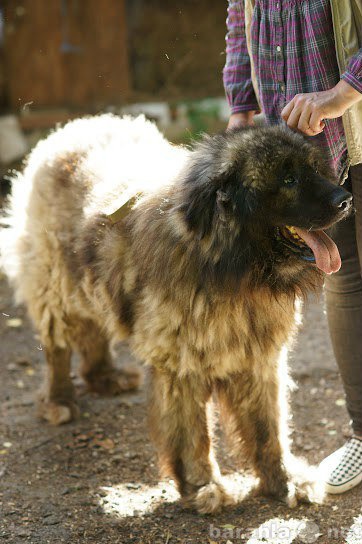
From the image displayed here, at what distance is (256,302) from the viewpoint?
9.18 ft

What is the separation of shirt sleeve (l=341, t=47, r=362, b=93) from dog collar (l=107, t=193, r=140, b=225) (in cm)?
105

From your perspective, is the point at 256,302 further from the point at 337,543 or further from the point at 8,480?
the point at 8,480

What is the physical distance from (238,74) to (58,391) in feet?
7.06

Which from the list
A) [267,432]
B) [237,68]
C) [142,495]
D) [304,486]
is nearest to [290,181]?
[237,68]

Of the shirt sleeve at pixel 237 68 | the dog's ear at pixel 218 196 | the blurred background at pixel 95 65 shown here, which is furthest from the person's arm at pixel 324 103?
the blurred background at pixel 95 65

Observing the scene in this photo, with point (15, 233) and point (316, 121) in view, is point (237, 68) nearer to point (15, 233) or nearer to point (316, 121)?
point (316, 121)

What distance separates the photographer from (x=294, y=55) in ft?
8.79

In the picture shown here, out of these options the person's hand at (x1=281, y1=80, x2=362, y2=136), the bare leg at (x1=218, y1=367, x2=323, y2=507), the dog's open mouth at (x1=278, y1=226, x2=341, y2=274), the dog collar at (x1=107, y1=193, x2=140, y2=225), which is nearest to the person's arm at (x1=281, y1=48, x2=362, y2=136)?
the person's hand at (x1=281, y1=80, x2=362, y2=136)

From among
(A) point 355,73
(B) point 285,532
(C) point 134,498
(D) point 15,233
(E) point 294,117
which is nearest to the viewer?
(A) point 355,73

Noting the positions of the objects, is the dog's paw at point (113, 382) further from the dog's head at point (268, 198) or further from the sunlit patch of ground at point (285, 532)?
the dog's head at point (268, 198)

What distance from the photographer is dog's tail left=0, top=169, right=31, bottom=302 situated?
12.9 feet

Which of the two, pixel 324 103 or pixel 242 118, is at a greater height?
pixel 324 103

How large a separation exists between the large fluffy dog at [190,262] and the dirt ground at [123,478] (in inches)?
6.2

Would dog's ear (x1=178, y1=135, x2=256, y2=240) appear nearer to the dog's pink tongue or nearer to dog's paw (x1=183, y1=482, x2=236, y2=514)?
the dog's pink tongue
